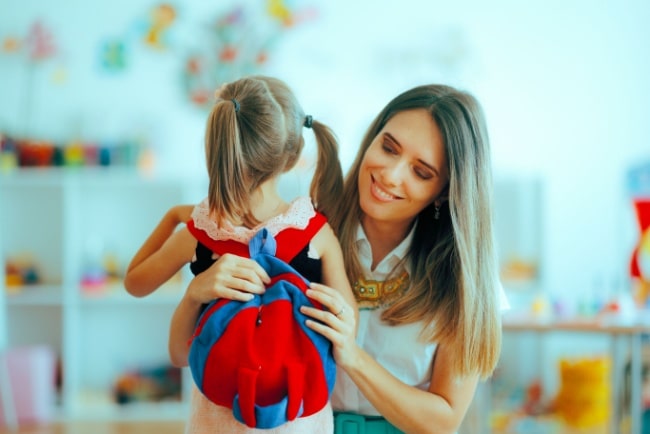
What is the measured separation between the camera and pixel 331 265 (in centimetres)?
146

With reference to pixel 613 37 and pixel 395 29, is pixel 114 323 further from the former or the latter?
pixel 613 37

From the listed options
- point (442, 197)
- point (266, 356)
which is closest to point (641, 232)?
point (442, 197)

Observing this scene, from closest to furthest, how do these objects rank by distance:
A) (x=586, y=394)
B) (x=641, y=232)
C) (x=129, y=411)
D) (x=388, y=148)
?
(x=388, y=148) < (x=641, y=232) < (x=586, y=394) < (x=129, y=411)

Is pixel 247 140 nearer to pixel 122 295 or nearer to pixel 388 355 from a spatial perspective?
pixel 388 355

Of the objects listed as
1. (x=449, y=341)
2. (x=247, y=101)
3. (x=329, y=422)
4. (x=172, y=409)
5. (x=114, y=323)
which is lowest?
(x=172, y=409)

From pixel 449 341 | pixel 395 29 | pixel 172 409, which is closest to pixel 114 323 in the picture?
pixel 172 409

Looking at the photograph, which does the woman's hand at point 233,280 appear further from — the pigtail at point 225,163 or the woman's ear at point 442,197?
the woman's ear at point 442,197

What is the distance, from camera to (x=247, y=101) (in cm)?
139

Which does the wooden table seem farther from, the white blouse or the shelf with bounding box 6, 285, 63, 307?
the shelf with bounding box 6, 285, 63, 307

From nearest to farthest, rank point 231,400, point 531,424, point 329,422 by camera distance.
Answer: point 231,400 < point 329,422 < point 531,424

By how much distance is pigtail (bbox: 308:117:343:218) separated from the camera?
1.55 metres

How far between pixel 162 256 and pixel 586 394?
139 inches

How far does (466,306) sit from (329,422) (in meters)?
0.34

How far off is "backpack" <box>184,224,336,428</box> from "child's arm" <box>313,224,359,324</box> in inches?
→ 4.2
